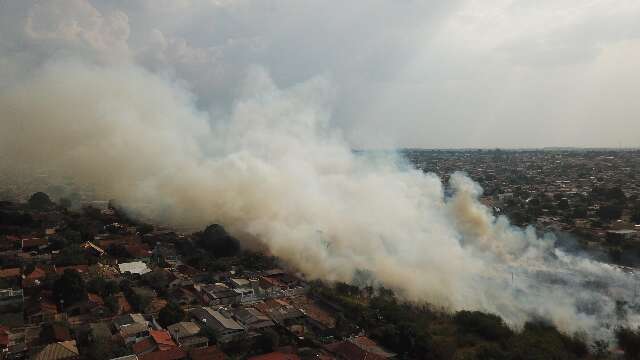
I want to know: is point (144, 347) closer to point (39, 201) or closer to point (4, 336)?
point (4, 336)

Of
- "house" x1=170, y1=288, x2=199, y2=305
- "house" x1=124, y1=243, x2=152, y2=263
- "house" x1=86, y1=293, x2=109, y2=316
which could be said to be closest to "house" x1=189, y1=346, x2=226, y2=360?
"house" x1=170, y1=288, x2=199, y2=305

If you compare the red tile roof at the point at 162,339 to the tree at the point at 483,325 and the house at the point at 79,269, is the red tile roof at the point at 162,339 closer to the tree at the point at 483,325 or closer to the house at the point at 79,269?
the house at the point at 79,269

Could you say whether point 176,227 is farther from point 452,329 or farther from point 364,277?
point 452,329

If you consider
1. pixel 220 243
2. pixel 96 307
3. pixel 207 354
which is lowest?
pixel 207 354

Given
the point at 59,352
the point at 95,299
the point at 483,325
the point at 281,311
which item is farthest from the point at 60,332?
the point at 483,325

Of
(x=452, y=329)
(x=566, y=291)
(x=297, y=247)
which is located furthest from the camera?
(x=297, y=247)

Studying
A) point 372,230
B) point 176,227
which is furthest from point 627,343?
point 176,227
